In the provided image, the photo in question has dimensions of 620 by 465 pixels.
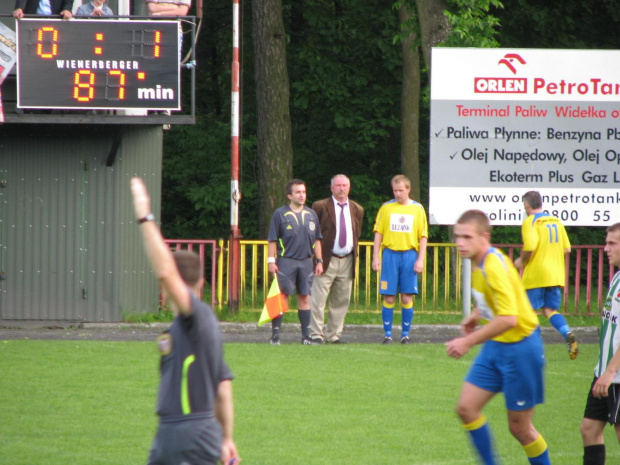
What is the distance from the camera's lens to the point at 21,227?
17531 mm

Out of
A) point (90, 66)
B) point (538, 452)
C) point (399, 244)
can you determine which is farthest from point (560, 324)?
point (90, 66)

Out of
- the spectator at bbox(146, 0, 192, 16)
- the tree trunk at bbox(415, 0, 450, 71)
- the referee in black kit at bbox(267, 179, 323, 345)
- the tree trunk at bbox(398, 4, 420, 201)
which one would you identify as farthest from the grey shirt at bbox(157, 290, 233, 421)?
the tree trunk at bbox(398, 4, 420, 201)

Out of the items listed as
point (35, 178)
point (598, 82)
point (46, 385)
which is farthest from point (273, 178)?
point (46, 385)

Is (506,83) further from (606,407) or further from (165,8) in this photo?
(606,407)

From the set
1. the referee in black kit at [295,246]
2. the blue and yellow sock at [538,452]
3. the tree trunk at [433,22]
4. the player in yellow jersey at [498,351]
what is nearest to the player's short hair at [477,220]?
the player in yellow jersey at [498,351]

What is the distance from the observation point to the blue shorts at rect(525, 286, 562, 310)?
1316 cm

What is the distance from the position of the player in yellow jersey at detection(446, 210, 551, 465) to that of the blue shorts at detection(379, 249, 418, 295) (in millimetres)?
7836

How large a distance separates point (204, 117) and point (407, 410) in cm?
2309

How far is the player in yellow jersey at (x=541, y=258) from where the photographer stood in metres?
13.0

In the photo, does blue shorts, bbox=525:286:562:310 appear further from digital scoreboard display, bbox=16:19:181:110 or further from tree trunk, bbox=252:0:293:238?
tree trunk, bbox=252:0:293:238

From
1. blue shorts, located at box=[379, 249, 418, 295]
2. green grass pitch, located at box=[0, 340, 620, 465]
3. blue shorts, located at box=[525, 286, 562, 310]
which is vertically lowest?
green grass pitch, located at box=[0, 340, 620, 465]

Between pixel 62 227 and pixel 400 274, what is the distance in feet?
21.3

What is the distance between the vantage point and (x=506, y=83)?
16812 mm

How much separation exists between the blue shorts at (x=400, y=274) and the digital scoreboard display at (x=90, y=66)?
432 cm
